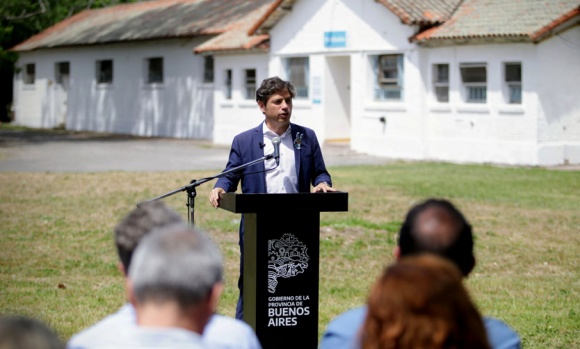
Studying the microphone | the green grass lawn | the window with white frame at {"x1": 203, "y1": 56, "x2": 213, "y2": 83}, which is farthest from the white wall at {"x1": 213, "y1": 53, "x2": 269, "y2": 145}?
the microphone

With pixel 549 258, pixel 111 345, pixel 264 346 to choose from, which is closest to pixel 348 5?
pixel 549 258

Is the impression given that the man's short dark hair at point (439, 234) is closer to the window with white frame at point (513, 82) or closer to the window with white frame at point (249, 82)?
the window with white frame at point (513, 82)

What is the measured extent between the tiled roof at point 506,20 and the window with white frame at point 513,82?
3.40 ft

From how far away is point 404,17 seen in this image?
2900 cm

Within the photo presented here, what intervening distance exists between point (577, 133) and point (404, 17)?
565cm

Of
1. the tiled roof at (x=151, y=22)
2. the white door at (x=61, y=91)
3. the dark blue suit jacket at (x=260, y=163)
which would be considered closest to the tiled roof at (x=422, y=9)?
the tiled roof at (x=151, y=22)

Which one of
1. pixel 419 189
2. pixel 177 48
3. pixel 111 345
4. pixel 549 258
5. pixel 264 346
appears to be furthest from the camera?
pixel 177 48

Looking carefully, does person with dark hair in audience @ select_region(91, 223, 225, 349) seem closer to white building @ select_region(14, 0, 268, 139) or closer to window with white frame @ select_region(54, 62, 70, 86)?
white building @ select_region(14, 0, 268, 139)

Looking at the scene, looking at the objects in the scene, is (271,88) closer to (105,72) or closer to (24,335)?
(24,335)

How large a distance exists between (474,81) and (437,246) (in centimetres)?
2509

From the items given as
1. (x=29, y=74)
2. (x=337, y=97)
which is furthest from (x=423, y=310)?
(x=29, y=74)

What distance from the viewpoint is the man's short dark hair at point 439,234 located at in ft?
11.9

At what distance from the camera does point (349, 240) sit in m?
13.5

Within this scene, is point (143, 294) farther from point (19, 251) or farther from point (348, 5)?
point (348, 5)
